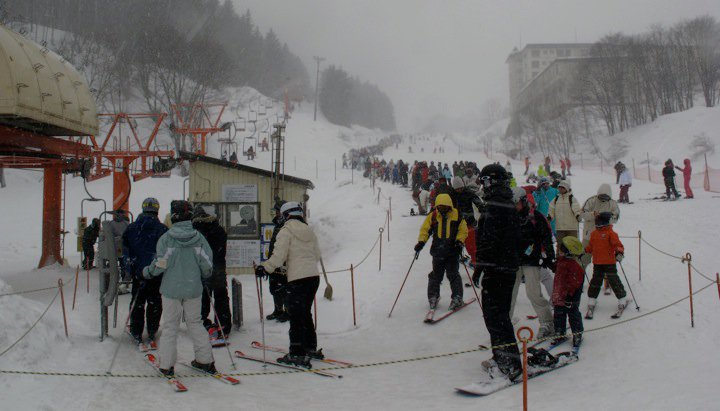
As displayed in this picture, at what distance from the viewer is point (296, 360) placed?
5750 mm

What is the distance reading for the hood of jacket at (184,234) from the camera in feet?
17.8

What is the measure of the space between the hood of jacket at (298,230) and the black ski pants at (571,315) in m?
3.36

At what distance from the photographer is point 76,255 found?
19.1 m

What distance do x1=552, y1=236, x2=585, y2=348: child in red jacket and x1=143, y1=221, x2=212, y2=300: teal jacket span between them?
14.6 ft

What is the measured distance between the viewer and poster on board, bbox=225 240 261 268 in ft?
43.7

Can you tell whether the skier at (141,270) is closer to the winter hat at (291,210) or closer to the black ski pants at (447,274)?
the winter hat at (291,210)

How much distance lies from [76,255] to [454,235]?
17894 mm

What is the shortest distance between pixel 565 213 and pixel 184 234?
6952 mm

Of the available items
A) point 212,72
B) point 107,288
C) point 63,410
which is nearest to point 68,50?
point 212,72

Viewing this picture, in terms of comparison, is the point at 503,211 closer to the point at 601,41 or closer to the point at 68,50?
the point at 68,50

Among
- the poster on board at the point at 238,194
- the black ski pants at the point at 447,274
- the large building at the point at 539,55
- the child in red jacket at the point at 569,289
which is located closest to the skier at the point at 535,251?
the child in red jacket at the point at 569,289

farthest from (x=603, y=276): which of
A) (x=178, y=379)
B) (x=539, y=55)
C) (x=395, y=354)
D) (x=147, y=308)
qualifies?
(x=539, y=55)

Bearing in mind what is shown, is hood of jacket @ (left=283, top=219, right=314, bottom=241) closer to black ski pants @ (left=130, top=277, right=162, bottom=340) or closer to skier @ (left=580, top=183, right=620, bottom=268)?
black ski pants @ (left=130, top=277, right=162, bottom=340)

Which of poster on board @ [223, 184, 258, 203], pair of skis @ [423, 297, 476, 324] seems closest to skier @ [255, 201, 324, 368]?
pair of skis @ [423, 297, 476, 324]
